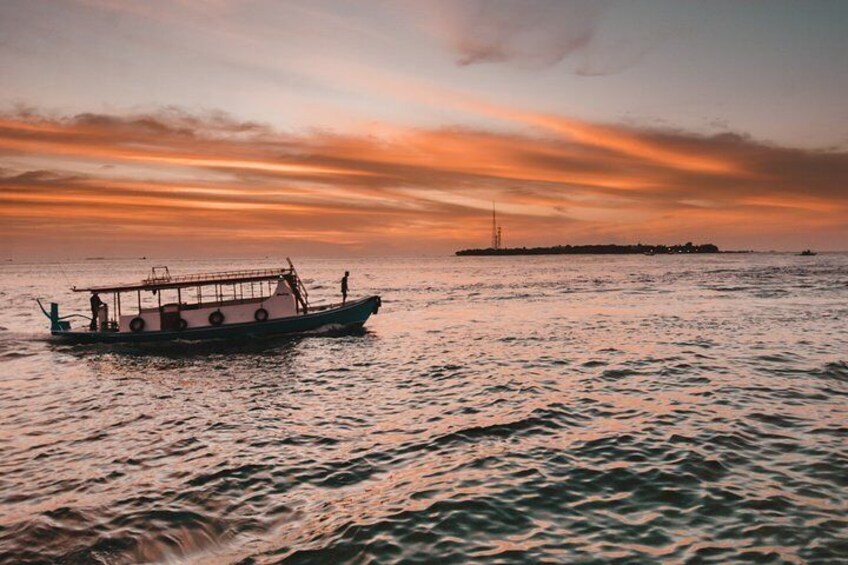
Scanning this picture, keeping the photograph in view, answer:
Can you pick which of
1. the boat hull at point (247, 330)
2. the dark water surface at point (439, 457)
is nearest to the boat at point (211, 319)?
the boat hull at point (247, 330)

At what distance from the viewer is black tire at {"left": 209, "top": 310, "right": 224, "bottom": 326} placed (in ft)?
112

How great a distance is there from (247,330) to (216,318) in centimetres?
211

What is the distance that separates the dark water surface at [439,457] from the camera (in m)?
9.16

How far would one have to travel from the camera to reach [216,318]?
34250 mm

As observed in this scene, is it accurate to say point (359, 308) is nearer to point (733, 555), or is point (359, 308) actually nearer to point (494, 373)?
point (494, 373)

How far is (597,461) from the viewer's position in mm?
12531

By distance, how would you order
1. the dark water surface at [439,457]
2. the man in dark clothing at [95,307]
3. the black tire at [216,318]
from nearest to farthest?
the dark water surface at [439,457], the black tire at [216,318], the man in dark clothing at [95,307]

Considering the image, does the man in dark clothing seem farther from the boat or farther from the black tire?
the black tire

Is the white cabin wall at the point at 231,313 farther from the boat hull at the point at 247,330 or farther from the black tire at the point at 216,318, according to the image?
the boat hull at the point at 247,330

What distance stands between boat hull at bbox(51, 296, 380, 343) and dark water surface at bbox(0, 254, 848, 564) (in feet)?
16.2

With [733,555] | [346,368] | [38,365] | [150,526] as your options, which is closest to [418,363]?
[346,368]

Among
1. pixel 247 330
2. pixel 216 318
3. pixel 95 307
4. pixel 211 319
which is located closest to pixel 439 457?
pixel 247 330

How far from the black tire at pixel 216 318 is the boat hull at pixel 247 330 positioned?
362 mm

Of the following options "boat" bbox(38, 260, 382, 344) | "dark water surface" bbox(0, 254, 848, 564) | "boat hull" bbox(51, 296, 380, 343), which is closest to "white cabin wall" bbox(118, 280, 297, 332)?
"boat" bbox(38, 260, 382, 344)
